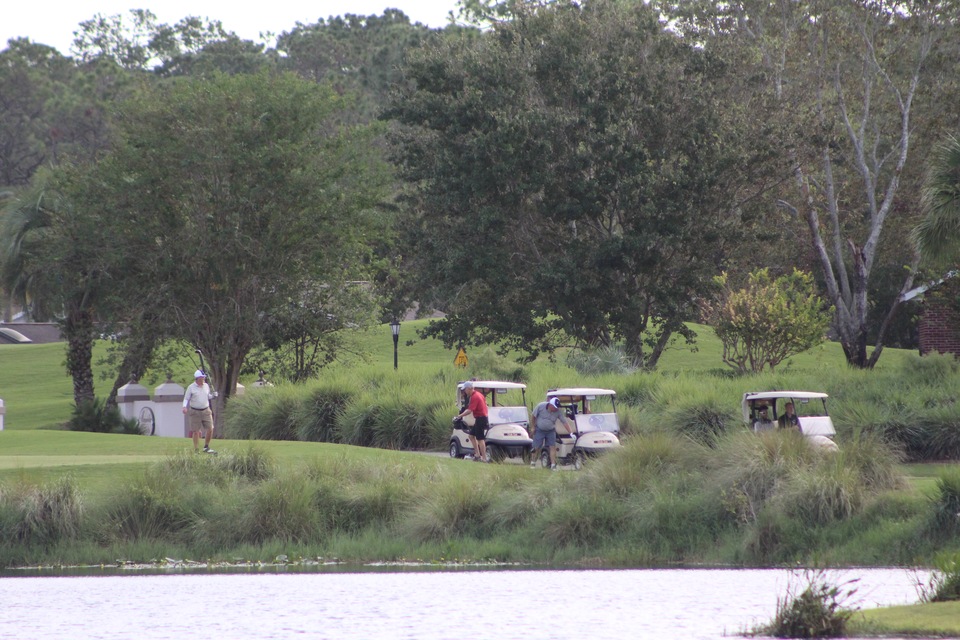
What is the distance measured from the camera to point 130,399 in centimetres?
4062

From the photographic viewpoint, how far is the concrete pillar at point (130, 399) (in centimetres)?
4022

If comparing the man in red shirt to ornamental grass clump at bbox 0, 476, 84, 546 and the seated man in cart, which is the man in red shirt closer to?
the seated man in cart

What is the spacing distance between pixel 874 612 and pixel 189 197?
101ft

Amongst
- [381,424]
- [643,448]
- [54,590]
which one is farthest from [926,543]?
[381,424]

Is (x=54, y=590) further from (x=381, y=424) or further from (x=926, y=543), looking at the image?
(x=381, y=424)

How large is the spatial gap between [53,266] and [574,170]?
16117 mm

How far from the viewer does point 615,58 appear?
3850 centimetres

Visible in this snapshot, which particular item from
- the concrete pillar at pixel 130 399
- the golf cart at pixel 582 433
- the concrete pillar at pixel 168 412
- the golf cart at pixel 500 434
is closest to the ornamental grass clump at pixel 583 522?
the golf cart at pixel 582 433

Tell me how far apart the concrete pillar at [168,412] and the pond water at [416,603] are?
2132 cm

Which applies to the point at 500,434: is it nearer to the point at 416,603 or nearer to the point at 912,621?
the point at 416,603

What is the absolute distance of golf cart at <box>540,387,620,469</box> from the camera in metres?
24.1

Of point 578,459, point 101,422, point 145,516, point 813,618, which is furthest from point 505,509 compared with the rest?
point 101,422

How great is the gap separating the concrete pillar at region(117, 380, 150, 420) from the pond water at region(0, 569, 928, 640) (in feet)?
77.0

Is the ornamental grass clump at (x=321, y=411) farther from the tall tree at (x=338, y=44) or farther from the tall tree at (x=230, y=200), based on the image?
the tall tree at (x=338, y=44)
